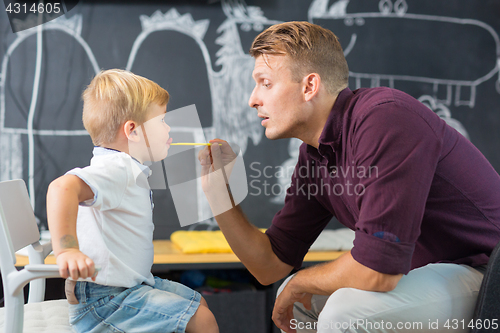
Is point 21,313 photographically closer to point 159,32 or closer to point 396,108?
point 396,108

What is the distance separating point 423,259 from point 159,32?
1601 mm

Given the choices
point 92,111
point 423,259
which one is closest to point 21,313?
point 92,111

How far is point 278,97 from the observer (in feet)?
4.01

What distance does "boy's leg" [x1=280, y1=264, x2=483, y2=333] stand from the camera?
0.95 meters

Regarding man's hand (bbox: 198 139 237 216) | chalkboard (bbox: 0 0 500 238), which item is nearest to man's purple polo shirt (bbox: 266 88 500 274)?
man's hand (bbox: 198 139 237 216)

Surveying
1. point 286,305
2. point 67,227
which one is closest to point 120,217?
point 67,227

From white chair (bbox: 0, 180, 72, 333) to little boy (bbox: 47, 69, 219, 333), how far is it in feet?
0.32

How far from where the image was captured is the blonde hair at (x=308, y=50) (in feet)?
3.92

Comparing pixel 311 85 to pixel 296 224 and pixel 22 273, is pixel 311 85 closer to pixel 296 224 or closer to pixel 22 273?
pixel 296 224

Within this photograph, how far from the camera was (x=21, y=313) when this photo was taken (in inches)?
34.5

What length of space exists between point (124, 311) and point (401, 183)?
674 mm

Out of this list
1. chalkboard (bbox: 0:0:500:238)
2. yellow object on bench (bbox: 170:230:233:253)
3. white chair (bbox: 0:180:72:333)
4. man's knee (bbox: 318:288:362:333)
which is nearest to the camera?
white chair (bbox: 0:180:72:333)

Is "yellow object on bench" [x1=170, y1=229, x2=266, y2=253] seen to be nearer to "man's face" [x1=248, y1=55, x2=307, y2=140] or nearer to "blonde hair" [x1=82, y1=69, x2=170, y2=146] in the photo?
"man's face" [x1=248, y1=55, x2=307, y2=140]

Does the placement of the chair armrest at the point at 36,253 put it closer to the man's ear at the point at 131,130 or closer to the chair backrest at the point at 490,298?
the man's ear at the point at 131,130
